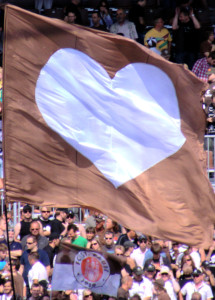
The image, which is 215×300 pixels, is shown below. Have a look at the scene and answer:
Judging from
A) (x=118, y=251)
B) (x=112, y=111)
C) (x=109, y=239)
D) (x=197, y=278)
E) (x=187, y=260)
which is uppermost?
(x=112, y=111)

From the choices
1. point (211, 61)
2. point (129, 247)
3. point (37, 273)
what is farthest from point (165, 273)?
point (211, 61)

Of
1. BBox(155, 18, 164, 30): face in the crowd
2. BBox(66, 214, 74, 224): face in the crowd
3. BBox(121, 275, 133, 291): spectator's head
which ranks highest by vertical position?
BBox(155, 18, 164, 30): face in the crowd

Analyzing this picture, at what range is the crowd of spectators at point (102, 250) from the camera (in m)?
A: 13.7

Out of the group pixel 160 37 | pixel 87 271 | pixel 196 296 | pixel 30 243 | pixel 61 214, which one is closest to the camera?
pixel 87 271

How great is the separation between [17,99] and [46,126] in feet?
1.38

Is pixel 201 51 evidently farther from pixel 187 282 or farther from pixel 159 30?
pixel 187 282

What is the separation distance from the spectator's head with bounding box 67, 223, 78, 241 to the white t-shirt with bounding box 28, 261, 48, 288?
74 centimetres

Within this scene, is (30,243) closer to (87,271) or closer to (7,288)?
(7,288)

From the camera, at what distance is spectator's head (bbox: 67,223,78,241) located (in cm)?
1473

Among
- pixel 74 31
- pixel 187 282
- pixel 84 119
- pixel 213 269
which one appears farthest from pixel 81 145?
pixel 213 269

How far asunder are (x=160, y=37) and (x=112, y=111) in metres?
9.36

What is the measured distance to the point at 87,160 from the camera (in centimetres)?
1049

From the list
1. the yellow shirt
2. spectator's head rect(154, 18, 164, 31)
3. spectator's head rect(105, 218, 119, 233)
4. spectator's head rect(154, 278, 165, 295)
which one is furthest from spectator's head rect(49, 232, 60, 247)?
spectator's head rect(154, 18, 164, 31)

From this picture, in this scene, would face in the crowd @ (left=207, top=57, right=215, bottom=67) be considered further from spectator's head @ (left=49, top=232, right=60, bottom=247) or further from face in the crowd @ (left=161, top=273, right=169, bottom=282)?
face in the crowd @ (left=161, top=273, right=169, bottom=282)
